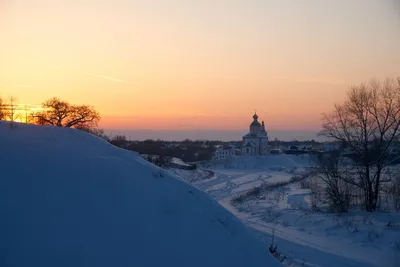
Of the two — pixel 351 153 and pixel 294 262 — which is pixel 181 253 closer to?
pixel 294 262

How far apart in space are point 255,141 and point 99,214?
106439mm

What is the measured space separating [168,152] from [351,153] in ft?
249

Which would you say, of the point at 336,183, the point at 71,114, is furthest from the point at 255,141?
the point at 336,183

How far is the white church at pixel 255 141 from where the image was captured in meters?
109

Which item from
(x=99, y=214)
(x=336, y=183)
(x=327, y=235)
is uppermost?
(x=99, y=214)

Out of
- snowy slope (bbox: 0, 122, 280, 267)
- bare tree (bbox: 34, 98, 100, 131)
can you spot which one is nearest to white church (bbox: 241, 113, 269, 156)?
bare tree (bbox: 34, 98, 100, 131)

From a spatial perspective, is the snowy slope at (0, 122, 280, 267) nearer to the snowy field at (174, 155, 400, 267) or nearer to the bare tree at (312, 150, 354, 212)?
the snowy field at (174, 155, 400, 267)

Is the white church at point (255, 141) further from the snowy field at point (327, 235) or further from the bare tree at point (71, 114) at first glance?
the snowy field at point (327, 235)

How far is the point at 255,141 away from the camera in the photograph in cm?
11006

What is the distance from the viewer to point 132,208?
5336mm

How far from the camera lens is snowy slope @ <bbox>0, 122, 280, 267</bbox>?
4.47 metres

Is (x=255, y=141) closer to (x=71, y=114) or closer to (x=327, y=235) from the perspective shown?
(x=71, y=114)

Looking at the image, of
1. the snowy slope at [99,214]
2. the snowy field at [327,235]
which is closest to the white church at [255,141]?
the snowy field at [327,235]

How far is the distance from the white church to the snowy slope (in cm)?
10280
